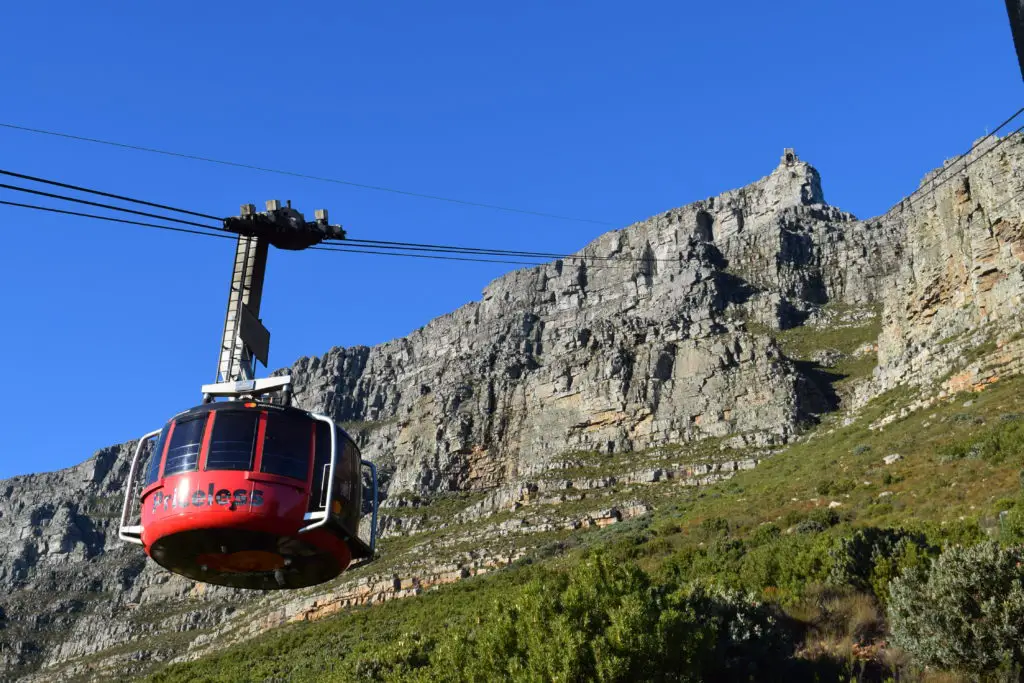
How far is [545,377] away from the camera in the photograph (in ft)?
381

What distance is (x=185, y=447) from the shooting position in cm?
1568

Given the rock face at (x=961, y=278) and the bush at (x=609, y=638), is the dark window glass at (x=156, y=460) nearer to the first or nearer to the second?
the bush at (x=609, y=638)

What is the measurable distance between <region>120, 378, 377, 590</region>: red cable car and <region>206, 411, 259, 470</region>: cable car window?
2cm

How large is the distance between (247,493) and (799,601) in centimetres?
1661

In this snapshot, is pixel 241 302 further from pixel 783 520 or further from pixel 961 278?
pixel 961 278

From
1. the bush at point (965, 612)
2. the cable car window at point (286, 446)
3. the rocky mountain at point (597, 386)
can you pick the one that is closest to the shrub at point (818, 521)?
the bush at point (965, 612)

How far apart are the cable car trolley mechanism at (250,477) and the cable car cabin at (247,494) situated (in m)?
0.02

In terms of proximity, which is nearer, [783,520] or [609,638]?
[609,638]

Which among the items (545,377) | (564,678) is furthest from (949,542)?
(545,377)

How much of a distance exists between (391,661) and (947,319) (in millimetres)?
55566

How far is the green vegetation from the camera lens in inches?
730

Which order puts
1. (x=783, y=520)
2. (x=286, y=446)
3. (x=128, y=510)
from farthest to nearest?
1. (x=783, y=520)
2. (x=128, y=510)
3. (x=286, y=446)

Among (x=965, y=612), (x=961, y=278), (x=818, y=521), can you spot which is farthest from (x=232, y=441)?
(x=961, y=278)

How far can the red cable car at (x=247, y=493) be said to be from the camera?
15.0 meters
